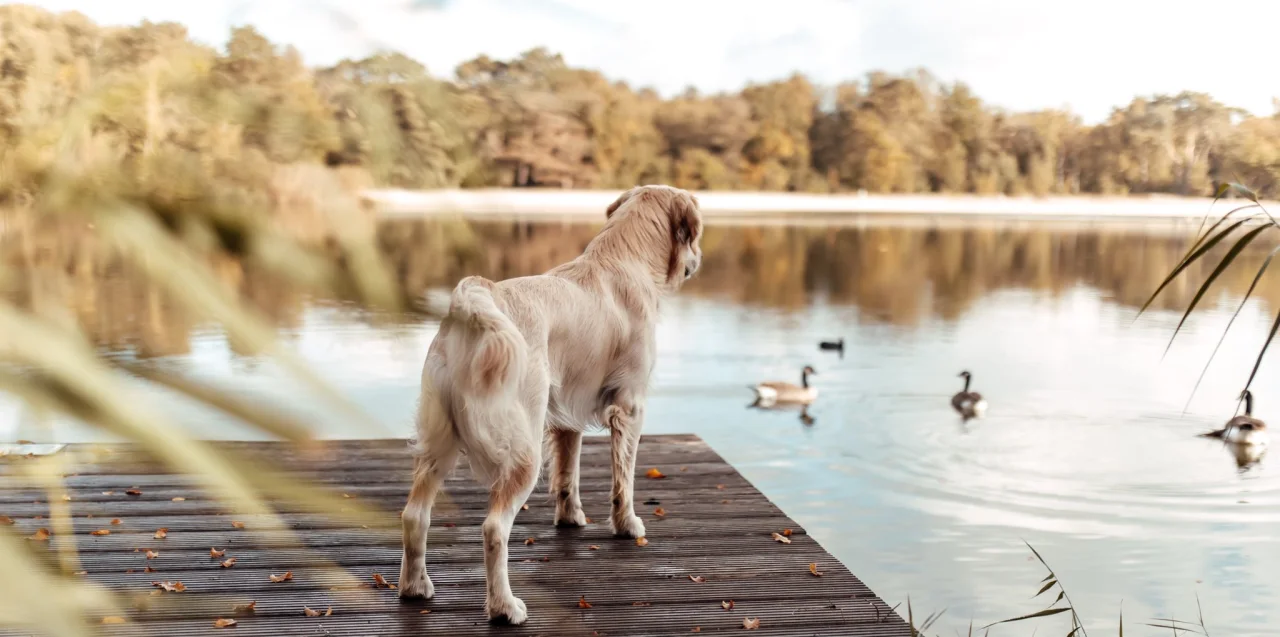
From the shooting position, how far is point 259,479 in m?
0.52

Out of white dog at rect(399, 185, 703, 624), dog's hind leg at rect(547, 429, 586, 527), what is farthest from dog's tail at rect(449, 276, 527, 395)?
dog's hind leg at rect(547, 429, 586, 527)

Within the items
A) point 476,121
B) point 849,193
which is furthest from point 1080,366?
point 849,193

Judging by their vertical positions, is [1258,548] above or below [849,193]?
below

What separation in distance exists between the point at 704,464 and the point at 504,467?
2.64m

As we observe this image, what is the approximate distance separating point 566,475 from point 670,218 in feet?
3.99

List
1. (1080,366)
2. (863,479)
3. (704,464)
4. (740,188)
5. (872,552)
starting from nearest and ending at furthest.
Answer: (704,464) < (872,552) < (863,479) < (1080,366) < (740,188)

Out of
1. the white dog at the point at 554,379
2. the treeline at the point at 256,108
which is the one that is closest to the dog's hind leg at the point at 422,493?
the white dog at the point at 554,379

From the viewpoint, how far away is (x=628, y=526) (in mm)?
4289

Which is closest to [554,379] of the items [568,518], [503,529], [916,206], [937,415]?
[503,529]

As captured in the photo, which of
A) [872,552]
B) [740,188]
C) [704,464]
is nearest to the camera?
[704,464]

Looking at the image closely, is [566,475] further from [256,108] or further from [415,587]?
[256,108]

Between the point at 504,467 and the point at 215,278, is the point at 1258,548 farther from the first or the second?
the point at 215,278

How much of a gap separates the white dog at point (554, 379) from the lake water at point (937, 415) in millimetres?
277

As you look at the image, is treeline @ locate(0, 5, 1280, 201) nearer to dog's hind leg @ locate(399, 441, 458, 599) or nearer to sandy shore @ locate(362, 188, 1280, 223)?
dog's hind leg @ locate(399, 441, 458, 599)
